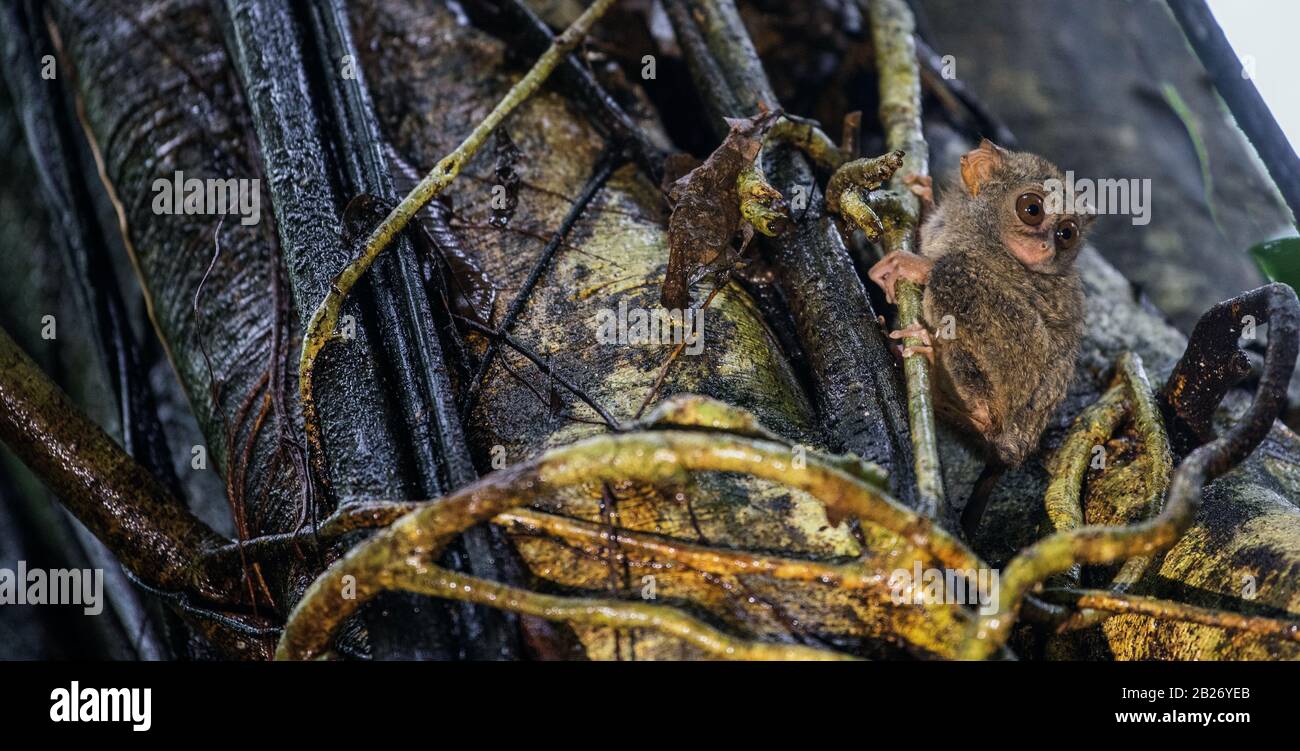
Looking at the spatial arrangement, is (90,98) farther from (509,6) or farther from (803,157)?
(803,157)

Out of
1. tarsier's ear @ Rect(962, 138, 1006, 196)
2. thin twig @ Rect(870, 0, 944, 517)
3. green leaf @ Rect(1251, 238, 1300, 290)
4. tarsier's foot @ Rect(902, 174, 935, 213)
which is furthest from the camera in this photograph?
tarsier's ear @ Rect(962, 138, 1006, 196)

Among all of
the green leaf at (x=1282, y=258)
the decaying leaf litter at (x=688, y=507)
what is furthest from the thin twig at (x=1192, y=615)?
the green leaf at (x=1282, y=258)

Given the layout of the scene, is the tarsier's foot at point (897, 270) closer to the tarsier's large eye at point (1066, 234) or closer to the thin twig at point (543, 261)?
the tarsier's large eye at point (1066, 234)

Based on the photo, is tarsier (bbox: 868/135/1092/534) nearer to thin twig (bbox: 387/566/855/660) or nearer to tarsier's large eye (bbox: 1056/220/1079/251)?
tarsier's large eye (bbox: 1056/220/1079/251)

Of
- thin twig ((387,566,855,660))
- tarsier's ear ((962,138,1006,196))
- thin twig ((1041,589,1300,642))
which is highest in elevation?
tarsier's ear ((962,138,1006,196))

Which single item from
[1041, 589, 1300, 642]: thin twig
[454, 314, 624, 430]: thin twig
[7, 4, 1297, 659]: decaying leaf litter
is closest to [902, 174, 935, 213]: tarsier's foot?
[7, 4, 1297, 659]: decaying leaf litter
